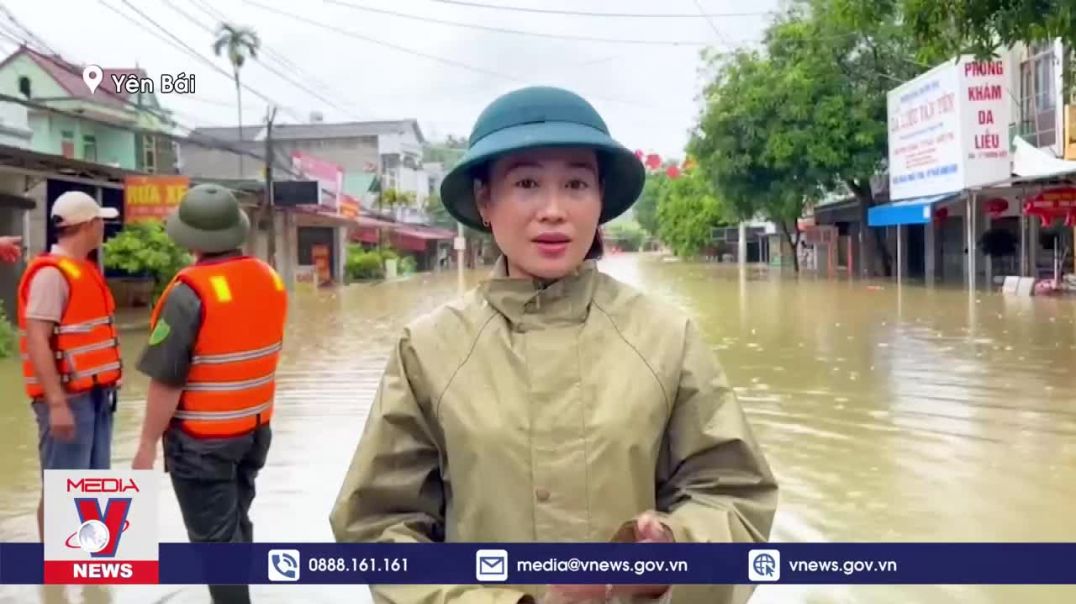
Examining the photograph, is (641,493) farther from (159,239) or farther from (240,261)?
(159,239)

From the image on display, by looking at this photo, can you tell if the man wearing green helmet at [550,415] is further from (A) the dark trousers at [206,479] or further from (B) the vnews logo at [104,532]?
(A) the dark trousers at [206,479]

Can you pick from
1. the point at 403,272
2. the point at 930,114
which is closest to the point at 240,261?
the point at 930,114

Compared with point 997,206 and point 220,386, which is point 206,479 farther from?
point 997,206

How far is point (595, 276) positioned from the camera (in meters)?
1.59

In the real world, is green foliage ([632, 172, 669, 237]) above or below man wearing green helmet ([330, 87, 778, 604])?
above

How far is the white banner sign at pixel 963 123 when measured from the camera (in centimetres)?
1767

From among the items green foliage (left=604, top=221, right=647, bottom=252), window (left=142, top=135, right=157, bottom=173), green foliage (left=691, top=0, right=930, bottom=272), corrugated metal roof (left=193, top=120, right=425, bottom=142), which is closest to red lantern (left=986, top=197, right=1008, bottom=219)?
green foliage (left=691, top=0, right=930, bottom=272)

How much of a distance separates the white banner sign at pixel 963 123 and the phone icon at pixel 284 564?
16.6m

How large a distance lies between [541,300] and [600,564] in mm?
380

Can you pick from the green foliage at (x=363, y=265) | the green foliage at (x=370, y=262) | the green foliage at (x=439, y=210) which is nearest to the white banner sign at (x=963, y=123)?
the green foliage at (x=370, y=262)

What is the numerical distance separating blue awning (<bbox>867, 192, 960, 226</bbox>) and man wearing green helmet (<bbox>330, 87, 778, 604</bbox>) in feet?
61.8

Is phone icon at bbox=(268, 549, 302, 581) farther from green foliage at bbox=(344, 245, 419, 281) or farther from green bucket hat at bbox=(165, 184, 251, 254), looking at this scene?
green foliage at bbox=(344, 245, 419, 281)

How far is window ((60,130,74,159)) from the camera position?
7873mm

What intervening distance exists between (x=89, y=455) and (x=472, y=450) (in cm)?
243
